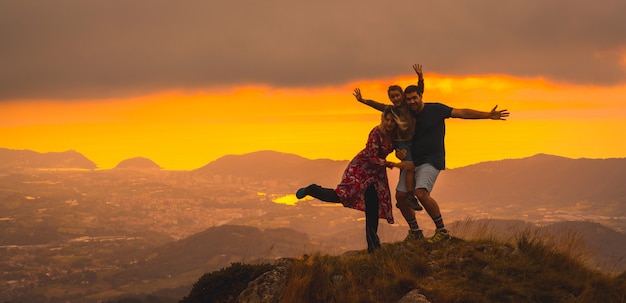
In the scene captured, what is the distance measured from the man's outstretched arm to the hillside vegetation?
3.15m

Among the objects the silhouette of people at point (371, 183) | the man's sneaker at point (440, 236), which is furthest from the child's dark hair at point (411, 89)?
the man's sneaker at point (440, 236)

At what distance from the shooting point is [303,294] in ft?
40.5

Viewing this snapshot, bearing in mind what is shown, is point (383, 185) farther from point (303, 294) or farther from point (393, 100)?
point (303, 294)

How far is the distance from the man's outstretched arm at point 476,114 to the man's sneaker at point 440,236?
305cm

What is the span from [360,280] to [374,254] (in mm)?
1557

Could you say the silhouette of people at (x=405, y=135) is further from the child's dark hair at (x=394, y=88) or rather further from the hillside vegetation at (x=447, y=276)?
the hillside vegetation at (x=447, y=276)

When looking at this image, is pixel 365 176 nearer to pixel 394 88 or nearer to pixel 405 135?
pixel 405 135

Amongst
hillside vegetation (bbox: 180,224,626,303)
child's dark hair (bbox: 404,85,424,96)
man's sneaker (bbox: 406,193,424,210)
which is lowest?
hillside vegetation (bbox: 180,224,626,303)

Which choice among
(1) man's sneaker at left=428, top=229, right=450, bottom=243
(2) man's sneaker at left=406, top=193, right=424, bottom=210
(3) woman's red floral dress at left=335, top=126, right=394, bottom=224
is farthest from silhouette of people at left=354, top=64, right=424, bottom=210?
(1) man's sneaker at left=428, top=229, right=450, bottom=243

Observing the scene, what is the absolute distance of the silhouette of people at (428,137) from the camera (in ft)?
44.3

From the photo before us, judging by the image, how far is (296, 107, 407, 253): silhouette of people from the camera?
1370cm

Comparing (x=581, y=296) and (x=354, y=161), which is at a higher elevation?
(x=354, y=161)

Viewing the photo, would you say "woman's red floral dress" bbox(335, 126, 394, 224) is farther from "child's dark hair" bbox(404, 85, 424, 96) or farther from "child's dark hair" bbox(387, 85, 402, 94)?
"child's dark hair" bbox(404, 85, 424, 96)

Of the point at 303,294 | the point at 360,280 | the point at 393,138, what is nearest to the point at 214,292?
the point at 303,294
